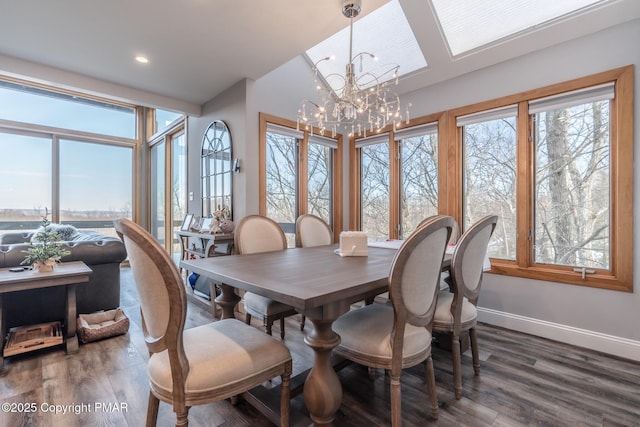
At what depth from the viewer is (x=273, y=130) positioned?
3627mm

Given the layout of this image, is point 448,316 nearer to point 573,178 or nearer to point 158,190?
point 573,178

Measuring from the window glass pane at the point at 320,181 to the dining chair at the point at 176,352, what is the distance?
2919 mm

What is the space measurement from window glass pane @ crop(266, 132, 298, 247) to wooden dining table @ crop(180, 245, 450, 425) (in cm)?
205

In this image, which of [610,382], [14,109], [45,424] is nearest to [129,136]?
[14,109]

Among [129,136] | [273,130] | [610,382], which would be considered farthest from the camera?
[129,136]

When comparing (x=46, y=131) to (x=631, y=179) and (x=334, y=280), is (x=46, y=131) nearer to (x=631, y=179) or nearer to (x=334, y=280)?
(x=334, y=280)

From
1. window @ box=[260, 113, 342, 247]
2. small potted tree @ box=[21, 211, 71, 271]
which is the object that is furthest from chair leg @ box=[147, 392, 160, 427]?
window @ box=[260, 113, 342, 247]

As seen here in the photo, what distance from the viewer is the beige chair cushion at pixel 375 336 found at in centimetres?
140

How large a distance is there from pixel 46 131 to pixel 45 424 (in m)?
5.30

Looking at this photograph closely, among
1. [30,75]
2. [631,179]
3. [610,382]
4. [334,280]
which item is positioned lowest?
[610,382]

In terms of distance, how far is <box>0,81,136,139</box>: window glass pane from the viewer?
474 centimetres

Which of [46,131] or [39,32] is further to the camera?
[46,131]

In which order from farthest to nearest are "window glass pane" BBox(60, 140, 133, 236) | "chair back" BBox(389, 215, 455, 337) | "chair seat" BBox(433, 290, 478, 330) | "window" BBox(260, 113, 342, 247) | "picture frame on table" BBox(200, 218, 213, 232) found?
"window glass pane" BBox(60, 140, 133, 236) → "window" BBox(260, 113, 342, 247) → "picture frame on table" BBox(200, 218, 213, 232) → "chair seat" BBox(433, 290, 478, 330) → "chair back" BBox(389, 215, 455, 337)

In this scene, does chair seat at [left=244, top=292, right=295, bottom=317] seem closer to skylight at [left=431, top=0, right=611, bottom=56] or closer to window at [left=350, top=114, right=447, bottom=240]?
window at [left=350, top=114, right=447, bottom=240]
